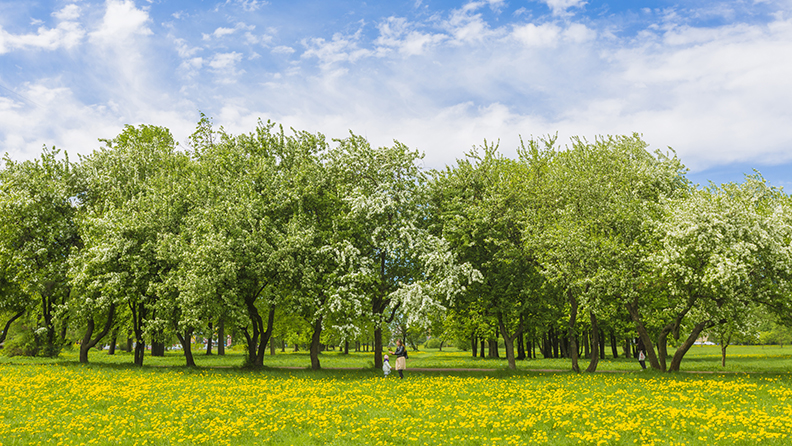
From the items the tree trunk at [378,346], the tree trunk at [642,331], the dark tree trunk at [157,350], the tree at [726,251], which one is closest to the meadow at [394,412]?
the tree at [726,251]

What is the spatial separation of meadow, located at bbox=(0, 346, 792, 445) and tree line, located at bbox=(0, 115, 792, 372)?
5432mm

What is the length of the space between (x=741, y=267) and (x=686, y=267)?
222 cm

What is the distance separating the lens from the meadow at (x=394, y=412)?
13039mm

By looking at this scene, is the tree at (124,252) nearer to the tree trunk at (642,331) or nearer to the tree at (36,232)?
the tree at (36,232)

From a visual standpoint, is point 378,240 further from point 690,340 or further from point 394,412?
point 690,340

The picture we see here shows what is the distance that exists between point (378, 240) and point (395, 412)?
1525 centimetres

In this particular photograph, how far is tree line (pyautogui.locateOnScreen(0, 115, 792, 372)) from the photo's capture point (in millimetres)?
26188

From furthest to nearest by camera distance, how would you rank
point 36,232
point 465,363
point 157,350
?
point 157,350
point 465,363
point 36,232

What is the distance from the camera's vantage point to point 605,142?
1645 inches

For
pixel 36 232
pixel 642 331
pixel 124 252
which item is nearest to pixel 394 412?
pixel 642 331

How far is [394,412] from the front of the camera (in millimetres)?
16219

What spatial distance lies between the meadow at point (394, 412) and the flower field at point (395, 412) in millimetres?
43

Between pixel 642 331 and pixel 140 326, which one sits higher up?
pixel 140 326

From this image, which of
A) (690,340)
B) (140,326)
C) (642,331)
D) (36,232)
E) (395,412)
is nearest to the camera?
(395,412)
